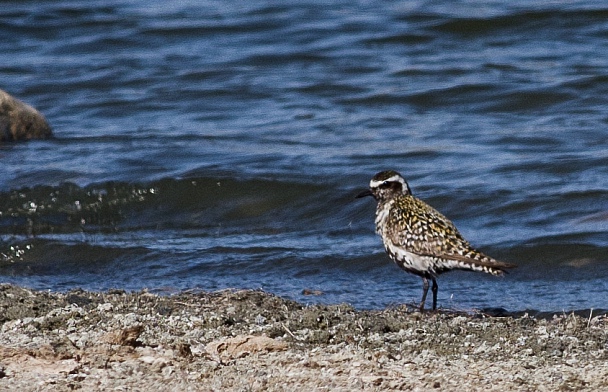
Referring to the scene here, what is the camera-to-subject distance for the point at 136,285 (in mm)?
8805

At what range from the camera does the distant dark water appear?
921 centimetres

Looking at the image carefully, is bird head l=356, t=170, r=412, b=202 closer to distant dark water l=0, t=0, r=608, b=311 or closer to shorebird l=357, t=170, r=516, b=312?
shorebird l=357, t=170, r=516, b=312

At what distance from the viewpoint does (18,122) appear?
1356 centimetres

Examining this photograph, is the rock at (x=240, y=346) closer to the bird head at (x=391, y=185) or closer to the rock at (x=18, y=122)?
the bird head at (x=391, y=185)

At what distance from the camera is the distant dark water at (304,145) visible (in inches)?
363

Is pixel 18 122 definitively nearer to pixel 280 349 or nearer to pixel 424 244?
pixel 424 244

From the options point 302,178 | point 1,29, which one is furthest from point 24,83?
point 302,178

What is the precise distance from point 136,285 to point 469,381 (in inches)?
161

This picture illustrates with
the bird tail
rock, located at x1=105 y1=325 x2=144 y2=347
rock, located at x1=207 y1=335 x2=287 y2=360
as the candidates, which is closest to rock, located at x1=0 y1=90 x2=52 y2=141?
the bird tail

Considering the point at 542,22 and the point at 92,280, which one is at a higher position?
the point at 542,22

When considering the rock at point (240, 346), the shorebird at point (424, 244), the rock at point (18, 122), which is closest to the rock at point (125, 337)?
the rock at point (240, 346)

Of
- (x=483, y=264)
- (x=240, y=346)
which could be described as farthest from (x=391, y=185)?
(x=240, y=346)

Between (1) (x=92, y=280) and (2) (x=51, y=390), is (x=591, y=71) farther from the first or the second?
(2) (x=51, y=390)

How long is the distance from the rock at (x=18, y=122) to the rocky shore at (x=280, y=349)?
6.82 metres
